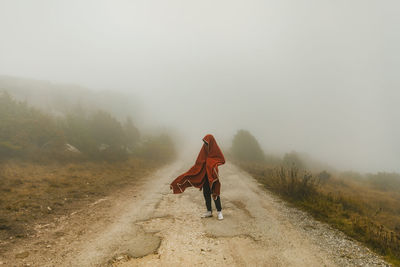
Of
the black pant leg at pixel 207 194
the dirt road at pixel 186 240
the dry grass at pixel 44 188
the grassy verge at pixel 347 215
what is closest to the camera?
the dirt road at pixel 186 240

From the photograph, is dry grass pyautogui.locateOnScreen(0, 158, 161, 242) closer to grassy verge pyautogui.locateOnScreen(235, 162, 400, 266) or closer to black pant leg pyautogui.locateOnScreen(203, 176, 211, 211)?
black pant leg pyautogui.locateOnScreen(203, 176, 211, 211)

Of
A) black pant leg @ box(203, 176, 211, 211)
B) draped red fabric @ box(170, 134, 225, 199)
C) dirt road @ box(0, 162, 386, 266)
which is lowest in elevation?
dirt road @ box(0, 162, 386, 266)

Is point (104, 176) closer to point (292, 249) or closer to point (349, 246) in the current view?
point (292, 249)

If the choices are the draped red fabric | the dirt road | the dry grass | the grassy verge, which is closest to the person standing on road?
the draped red fabric

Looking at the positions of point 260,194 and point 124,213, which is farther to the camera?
point 260,194

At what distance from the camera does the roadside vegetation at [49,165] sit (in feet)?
21.3

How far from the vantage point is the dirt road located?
3650 mm

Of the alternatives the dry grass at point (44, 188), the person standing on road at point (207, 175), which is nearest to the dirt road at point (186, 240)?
the person standing on road at point (207, 175)

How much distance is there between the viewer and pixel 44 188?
28.0 ft

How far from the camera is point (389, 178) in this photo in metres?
30.2

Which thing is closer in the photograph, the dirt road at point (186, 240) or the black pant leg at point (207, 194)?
the dirt road at point (186, 240)

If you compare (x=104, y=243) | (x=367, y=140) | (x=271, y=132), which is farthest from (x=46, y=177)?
(x=367, y=140)

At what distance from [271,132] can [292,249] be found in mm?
117967

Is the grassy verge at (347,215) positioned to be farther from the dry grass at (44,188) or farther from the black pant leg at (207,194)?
the dry grass at (44,188)
